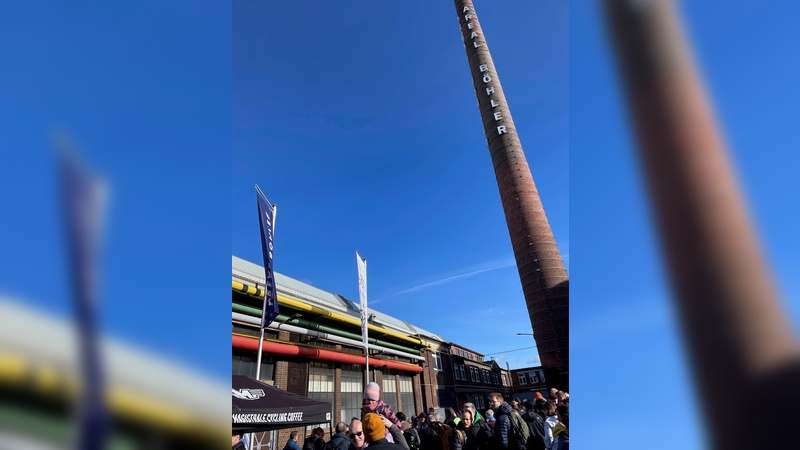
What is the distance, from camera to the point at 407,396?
944 inches

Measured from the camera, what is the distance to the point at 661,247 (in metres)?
0.57

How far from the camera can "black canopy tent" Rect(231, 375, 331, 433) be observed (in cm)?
476

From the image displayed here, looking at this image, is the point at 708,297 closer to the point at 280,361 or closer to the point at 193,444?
the point at 193,444

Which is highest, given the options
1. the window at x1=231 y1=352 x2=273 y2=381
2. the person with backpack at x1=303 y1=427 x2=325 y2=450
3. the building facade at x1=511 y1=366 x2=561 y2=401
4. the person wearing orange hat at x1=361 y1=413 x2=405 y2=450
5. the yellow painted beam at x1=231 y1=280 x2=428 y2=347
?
the yellow painted beam at x1=231 y1=280 x2=428 y2=347

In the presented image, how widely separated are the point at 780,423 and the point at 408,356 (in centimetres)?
2510

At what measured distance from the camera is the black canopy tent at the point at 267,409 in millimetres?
4762

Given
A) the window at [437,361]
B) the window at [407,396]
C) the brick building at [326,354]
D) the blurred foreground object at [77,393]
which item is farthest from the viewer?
the window at [437,361]

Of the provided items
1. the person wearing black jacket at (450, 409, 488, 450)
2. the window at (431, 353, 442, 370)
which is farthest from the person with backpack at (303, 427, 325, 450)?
the window at (431, 353, 442, 370)

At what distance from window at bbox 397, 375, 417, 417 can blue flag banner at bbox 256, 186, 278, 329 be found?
53.5 feet

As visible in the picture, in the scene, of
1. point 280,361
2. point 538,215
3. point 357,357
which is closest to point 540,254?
point 538,215

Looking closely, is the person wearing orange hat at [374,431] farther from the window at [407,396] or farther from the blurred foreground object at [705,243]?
the window at [407,396]

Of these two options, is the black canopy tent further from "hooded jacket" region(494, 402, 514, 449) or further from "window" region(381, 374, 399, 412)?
"window" region(381, 374, 399, 412)

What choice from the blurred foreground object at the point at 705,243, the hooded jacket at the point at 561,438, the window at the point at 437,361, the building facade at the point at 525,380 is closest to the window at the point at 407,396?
the window at the point at 437,361

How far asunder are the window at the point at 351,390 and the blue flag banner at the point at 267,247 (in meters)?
10.6
